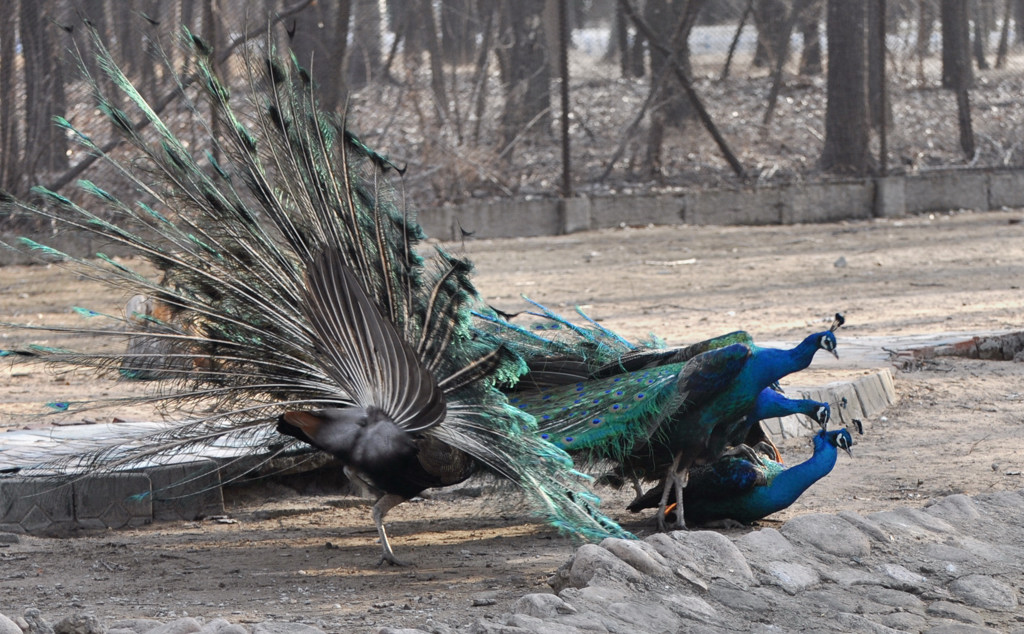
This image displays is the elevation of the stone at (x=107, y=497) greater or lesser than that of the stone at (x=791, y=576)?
greater

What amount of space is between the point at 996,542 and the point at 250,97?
3.37 meters

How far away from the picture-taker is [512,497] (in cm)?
436

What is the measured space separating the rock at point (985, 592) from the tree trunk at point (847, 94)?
11194 millimetres

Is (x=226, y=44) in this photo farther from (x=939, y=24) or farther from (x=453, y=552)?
(x=939, y=24)

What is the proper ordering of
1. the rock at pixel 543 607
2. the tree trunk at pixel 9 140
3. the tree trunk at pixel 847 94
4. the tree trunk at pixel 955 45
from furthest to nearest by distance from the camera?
the tree trunk at pixel 955 45 < the tree trunk at pixel 847 94 < the tree trunk at pixel 9 140 < the rock at pixel 543 607

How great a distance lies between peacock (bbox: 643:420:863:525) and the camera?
4.74m

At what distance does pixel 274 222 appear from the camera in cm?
471

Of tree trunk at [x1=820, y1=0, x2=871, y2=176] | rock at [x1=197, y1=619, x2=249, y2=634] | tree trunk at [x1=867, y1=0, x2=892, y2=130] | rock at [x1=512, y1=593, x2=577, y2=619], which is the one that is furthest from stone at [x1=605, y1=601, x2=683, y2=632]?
tree trunk at [x1=820, y1=0, x2=871, y2=176]

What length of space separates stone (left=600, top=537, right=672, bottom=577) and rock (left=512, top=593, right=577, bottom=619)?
38cm

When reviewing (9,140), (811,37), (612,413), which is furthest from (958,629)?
(811,37)

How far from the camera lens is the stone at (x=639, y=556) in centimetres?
388

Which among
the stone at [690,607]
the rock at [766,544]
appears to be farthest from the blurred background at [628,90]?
the stone at [690,607]

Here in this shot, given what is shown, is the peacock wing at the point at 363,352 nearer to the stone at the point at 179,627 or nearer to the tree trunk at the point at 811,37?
the stone at the point at 179,627

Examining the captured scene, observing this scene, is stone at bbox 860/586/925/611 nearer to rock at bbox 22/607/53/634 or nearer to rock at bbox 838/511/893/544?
rock at bbox 838/511/893/544
